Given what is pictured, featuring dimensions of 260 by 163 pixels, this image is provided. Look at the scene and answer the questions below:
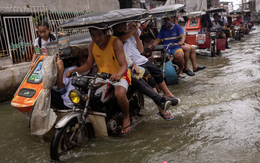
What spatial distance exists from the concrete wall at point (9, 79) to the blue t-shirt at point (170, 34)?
12.7 ft

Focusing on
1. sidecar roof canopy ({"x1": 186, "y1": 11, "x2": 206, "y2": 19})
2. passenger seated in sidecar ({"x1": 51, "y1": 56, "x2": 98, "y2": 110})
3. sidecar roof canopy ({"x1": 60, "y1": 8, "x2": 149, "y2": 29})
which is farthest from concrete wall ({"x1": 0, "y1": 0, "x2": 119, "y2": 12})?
sidecar roof canopy ({"x1": 60, "y1": 8, "x2": 149, "y2": 29})

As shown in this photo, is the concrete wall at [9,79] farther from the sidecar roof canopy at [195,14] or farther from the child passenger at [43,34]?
the sidecar roof canopy at [195,14]

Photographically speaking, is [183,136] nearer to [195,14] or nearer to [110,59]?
[110,59]

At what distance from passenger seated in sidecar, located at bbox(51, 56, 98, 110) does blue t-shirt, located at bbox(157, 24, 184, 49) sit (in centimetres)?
327

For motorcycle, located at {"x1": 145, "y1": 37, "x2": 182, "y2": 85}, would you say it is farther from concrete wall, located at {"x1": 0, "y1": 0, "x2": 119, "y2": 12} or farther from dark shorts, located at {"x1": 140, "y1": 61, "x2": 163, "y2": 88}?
concrete wall, located at {"x1": 0, "y1": 0, "x2": 119, "y2": 12}

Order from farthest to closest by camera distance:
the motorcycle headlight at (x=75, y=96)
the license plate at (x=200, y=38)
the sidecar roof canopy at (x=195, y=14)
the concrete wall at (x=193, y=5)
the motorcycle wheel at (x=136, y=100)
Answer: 1. the concrete wall at (x=193, y=5)
2. the sidecar roof canopy at (x=195, y=14)
3. the license plate at (x=200, y=38)
4. the motorcycle wheel at (x=136, y=100)
5. the motorcycle headlight at (x=75, y=96)

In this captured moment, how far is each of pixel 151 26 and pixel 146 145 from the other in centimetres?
449

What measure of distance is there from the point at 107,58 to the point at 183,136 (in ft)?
5.16

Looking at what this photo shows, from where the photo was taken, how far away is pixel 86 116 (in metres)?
3.23

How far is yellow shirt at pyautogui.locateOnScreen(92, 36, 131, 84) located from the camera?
11.2 feet

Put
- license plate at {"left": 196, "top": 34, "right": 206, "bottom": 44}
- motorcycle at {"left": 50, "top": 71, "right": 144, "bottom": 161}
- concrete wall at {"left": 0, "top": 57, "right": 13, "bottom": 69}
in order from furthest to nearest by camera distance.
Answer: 1. license plate at {"left": 196, "top": 34, "right": 206, "bottom": 44}
2. concrete wall at {"left": 0, "top": 57, "right": 13, "bottom": 69}
3. motorcycle at {"left": 50, "top": 71, "right": 144, "bottom": 161}

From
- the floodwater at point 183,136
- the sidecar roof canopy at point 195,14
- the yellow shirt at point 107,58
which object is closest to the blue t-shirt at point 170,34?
Result: the floodwater at point 183,136

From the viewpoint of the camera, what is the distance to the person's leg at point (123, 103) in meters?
3.46

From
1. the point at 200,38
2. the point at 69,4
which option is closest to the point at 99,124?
the point at 69,4
